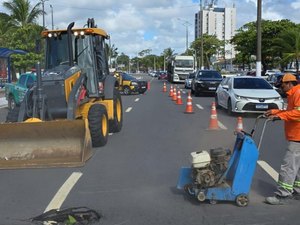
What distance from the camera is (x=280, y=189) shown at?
6.25 meters

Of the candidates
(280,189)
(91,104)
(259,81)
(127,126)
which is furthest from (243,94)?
(280,189)

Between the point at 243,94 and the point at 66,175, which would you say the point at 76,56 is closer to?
the point at 66,175

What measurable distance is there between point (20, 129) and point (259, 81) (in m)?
12.0

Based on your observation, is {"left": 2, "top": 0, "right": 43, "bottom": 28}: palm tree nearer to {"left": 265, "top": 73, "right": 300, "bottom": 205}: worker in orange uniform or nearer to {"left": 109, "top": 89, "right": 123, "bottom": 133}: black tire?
{"left": 109, "top": 89, "right": 123, "bottom": 133}: black tire

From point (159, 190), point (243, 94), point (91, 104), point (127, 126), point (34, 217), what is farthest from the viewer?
point (243, 94)

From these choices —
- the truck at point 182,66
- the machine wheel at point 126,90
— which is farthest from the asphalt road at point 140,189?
the truck at point 182,66

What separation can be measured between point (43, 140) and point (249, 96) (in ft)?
32.0

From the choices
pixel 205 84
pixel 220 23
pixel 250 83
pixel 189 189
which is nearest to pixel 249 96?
pixel 250 83

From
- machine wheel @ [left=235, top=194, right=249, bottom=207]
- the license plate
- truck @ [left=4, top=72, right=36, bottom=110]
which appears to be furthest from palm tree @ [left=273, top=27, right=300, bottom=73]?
machine wheel @ [left=235, top=194, right=249, bottom=207]

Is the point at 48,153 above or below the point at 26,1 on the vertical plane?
below

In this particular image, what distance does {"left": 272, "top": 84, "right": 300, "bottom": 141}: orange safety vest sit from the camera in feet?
19.6

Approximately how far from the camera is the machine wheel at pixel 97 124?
33.9 ft

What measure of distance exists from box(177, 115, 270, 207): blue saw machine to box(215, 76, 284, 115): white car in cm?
1072

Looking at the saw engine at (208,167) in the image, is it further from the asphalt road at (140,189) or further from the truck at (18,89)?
the truck at (18,89)
